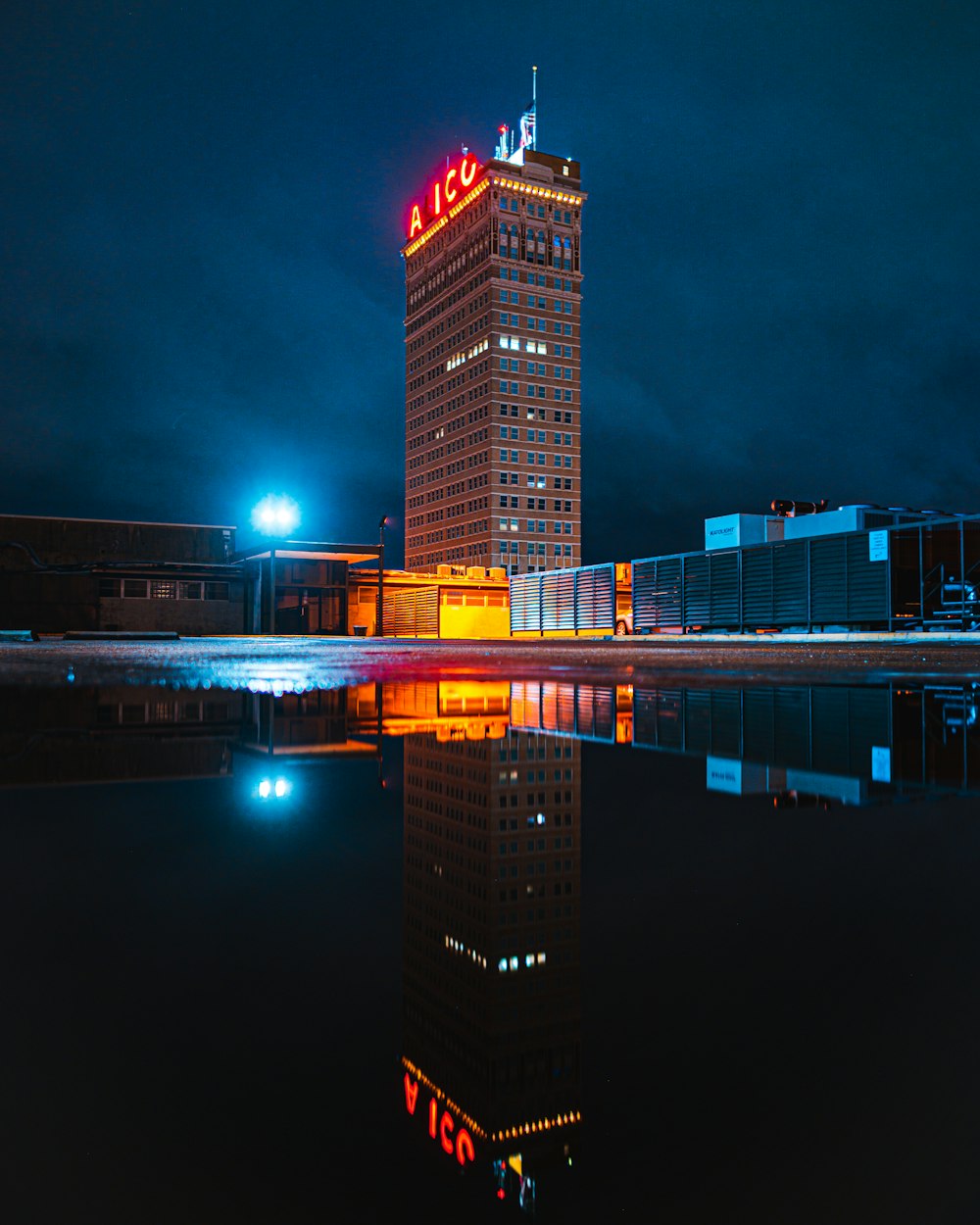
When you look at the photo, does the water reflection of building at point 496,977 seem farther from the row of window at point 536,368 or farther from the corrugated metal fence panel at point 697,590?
the row of window at point 536,368

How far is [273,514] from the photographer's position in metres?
51.2

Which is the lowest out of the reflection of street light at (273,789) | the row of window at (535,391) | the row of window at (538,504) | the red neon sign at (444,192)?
the reflection of street light at (273,789)

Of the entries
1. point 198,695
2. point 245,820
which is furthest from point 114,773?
point 198,695

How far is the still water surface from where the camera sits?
28.9 inches

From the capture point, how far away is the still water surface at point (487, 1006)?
733 millimetres

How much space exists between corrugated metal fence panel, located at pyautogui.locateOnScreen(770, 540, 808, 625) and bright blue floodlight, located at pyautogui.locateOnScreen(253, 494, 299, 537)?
3294 cm

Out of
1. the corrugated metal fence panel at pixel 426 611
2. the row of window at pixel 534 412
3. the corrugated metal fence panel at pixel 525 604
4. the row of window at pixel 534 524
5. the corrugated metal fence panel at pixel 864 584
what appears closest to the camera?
the corrugated metal fence panel at pixel 864 584

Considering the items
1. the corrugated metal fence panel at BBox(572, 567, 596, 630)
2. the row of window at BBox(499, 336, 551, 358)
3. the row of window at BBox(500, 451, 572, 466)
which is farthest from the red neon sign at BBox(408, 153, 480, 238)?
the corrugated metal fence panel at BBox(572, 567, 596, 630)

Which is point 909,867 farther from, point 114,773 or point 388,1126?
point 114,773

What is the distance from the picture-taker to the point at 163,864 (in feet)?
4.77

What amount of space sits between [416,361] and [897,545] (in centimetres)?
11592

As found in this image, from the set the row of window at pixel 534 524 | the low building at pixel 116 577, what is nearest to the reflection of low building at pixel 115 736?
the low building at pixel 116 577

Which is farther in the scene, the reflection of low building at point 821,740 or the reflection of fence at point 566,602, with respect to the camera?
the reflection of fence at point 566,602

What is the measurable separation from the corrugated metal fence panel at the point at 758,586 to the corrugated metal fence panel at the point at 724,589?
44 centimetres
